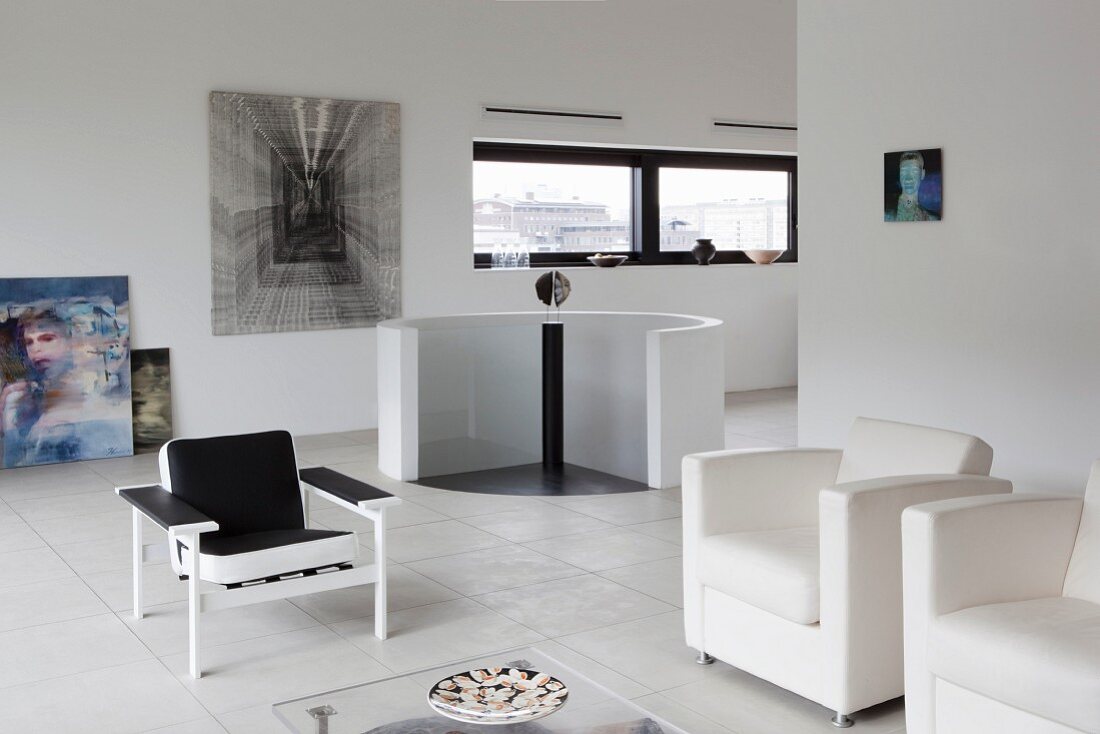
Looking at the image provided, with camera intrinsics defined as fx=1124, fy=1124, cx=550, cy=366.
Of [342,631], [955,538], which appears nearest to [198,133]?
[342,631]

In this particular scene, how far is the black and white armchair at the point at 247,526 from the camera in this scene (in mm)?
3775

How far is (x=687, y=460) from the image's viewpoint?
12.4ft

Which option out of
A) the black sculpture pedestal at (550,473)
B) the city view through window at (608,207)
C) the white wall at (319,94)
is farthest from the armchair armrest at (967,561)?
the city view through window at (608,207)

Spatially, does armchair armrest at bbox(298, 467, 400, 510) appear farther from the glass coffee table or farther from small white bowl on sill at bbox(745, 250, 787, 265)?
small white bowl on sill at bbox(745, 250, 787, 265)

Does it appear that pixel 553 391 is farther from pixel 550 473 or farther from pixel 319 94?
pixel 319 94

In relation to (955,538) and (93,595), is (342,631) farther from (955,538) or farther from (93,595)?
(955,538)

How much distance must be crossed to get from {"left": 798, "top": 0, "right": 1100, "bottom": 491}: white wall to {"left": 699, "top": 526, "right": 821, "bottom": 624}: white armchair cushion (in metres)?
1.80

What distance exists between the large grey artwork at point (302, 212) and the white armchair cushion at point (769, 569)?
5.33 meters

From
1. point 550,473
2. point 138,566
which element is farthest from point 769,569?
point 550,473

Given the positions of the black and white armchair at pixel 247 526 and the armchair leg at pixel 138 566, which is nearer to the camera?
the black and white armchair at pixel 247 526

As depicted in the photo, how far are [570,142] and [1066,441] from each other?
5629 millimetres

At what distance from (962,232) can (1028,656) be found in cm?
300

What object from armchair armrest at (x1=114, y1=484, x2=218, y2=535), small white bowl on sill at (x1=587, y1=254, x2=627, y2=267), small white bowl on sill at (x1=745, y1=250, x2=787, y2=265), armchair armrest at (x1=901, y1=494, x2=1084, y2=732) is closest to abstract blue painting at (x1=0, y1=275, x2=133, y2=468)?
armchair armrest at (x1=114, y1=484, x2=218, y2=535)

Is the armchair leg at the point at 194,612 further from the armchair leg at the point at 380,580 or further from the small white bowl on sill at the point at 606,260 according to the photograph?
the small white bowl on sill at the point at 606,260
